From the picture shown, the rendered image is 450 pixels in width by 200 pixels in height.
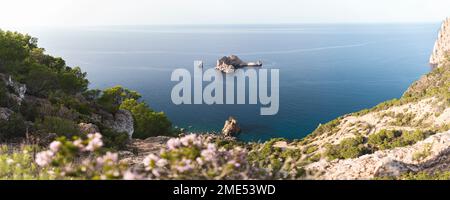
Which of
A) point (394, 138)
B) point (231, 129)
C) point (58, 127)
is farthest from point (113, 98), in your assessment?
point (231, 129)

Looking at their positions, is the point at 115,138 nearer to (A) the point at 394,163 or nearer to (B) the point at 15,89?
(B) the point at 15,89

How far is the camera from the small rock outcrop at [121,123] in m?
25.2

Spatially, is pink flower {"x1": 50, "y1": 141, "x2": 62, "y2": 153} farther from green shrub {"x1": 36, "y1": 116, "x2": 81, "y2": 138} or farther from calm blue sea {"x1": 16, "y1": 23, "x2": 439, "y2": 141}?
calm blue sea {"x1": 16, "y1": 23, "x2": 439, "y2": 141}

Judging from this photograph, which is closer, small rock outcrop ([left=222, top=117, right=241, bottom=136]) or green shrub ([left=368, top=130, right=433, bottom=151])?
green shrub ([left=368, top=130, right=433, bottom=151])

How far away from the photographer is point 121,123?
86.4ft

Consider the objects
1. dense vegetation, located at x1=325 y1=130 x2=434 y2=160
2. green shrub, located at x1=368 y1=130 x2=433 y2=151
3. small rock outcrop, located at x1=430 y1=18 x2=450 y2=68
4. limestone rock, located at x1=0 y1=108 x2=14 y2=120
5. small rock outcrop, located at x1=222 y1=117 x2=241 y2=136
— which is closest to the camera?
limestone rock, located at x1=0 y1=108 x2=14 y2=120

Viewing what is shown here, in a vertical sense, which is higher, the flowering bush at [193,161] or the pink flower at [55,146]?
the pink flower at [55,146]

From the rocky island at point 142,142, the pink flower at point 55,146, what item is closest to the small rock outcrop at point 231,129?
the rocky island at point 142,142

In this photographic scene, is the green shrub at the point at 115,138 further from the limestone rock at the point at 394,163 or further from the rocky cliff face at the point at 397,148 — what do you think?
the limestone rock at the point at 394,163

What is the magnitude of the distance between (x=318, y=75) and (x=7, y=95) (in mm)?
122737

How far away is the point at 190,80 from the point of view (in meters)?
119

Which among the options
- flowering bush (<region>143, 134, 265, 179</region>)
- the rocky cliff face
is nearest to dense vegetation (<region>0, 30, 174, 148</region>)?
flowering bush (<region>143, 134, 265, 179</region>)

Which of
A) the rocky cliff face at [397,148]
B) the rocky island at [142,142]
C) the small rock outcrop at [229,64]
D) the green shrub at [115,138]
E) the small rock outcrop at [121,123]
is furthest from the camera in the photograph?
the small rock outcrop at [229,64]

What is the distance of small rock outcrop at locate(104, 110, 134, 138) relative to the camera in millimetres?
25172
